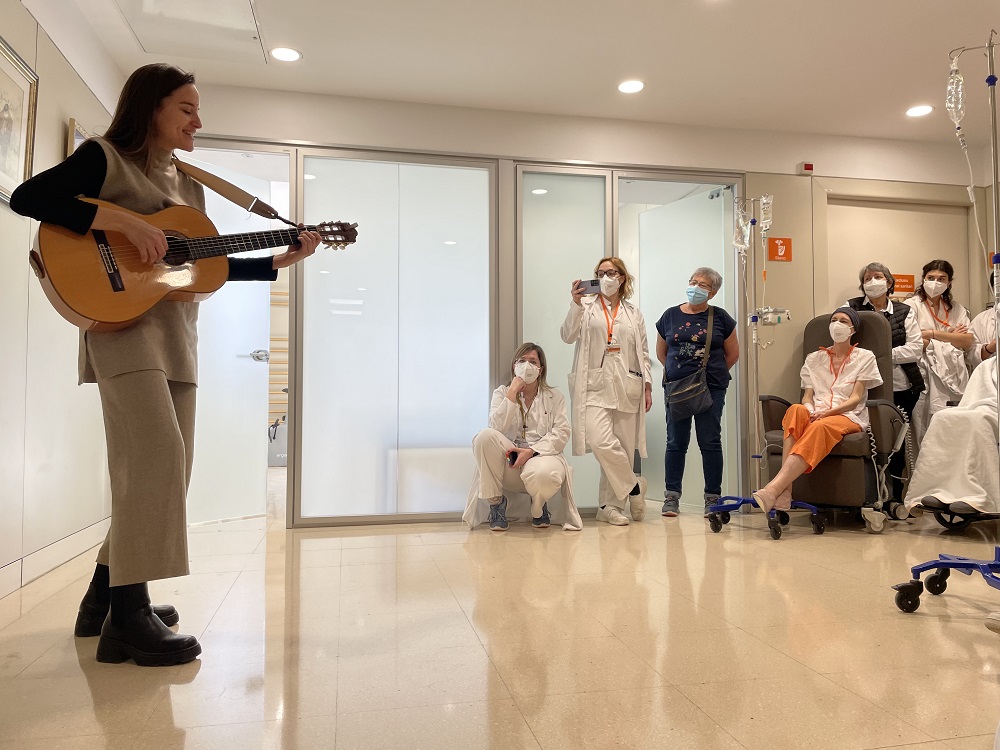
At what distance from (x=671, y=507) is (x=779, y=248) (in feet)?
6.41

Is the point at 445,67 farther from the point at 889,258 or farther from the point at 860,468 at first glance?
the point at 889,258

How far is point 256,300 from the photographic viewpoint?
16.0ft

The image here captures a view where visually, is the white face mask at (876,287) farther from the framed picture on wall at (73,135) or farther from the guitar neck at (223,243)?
the framed picture on wall at (73,135)

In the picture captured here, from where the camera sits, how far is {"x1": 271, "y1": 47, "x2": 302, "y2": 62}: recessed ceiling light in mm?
3850

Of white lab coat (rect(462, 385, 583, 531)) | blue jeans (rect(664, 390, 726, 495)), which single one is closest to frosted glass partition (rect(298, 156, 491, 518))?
white lab coat (rect(462, 385, 583, 531))

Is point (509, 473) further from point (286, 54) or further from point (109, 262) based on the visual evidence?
point (109, 262)

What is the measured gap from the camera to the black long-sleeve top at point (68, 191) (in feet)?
5.70

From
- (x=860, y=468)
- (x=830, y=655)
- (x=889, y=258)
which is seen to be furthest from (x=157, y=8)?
(x=889, y=258)

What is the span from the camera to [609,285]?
4406mm

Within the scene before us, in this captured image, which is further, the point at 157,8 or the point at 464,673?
the point at 157,8

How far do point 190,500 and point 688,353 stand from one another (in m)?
3.18

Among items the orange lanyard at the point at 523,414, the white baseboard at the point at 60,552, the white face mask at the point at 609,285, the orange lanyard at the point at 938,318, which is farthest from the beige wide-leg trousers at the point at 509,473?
the orange lanyard at the point at 938,318

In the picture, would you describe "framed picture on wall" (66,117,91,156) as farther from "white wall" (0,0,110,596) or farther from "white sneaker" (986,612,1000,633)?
"white sneaker" (986,612,1000,633)

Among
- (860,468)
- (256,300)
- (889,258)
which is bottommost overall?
(860,468)
